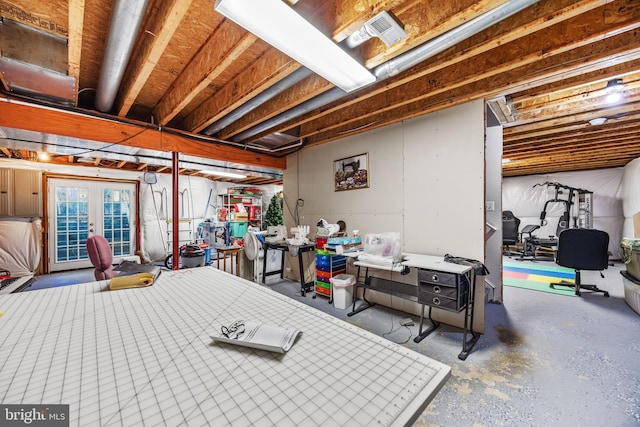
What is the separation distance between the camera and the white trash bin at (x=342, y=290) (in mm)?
3539

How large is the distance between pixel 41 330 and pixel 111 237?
6.87 meters

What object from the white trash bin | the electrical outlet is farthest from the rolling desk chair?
the electrical outlet

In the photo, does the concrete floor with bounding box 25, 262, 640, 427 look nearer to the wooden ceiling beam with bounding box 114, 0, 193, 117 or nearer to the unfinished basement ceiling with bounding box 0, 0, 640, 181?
the unfinished basement ceiling with bounding box 0, 0, 640, 181

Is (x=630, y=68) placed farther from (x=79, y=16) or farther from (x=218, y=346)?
(x=79, y=16)

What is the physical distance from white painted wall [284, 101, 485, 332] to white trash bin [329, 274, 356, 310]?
49 cm

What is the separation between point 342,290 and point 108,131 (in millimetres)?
3648

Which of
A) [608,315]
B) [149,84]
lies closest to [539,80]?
[608,315]

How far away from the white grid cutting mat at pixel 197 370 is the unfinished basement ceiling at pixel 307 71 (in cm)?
172

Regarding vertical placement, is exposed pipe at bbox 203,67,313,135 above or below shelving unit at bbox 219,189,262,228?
above

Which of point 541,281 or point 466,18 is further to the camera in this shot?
point 541,281

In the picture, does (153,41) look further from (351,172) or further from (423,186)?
(423,186)

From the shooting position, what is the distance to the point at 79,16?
1.57m

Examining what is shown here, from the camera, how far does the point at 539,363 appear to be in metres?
2.25

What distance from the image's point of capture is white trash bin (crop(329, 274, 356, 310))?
11.6 ft
